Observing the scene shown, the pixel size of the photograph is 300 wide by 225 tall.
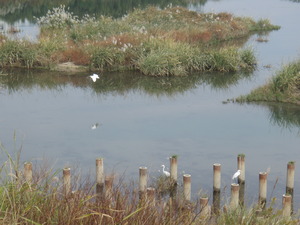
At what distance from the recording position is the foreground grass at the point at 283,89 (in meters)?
24.0

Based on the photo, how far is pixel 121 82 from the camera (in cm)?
2820

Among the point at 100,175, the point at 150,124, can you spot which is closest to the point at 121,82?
the point at 150,124

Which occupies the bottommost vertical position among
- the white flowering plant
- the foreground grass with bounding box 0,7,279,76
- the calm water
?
the calm water

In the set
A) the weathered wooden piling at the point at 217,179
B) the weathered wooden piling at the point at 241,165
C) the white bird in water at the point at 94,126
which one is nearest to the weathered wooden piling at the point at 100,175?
the weathered wooden piling at the point at 217,179

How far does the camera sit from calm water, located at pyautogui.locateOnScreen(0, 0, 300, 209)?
1727cm

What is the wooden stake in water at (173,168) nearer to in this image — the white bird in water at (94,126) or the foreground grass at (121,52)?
the white bird in water at (94,126)

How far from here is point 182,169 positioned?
1653cm

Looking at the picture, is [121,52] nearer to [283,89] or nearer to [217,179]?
[283,89]

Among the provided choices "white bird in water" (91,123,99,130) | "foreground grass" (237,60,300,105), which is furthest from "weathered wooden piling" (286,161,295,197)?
"foreground grass" (237,60,300,105)

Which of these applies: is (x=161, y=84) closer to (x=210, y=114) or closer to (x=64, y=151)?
(x=210, y=114)

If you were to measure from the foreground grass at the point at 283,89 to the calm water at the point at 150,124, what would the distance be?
1.99ft

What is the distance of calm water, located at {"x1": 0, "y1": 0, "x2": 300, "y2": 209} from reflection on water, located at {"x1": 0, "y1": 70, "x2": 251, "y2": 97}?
0.14 ft

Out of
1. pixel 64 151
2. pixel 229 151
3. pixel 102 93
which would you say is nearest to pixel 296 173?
pixel 229 151

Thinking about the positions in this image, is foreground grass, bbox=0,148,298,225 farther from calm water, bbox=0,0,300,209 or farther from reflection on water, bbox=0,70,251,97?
reflection on water, bbox=0,70,251,97
